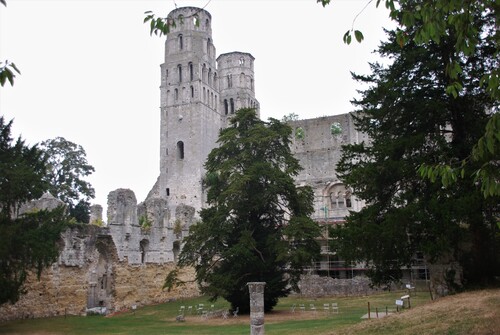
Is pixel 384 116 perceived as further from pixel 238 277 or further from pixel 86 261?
pixel 86 261

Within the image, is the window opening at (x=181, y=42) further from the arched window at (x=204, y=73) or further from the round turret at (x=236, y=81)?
the round turret at (x=236, y=81)

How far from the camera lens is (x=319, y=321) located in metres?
18.1

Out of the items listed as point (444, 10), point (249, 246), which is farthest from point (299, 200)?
point (444, 10)

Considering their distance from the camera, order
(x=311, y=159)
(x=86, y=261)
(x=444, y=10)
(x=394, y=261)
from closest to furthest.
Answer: (x=444, y=10), (x=394, y=261), (x=86, y=261), (x=311, y=159)

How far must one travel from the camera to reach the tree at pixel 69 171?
1753 inches

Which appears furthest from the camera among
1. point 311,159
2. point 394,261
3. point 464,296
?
point 311,159

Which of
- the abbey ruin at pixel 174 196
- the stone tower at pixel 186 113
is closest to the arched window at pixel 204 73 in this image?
the stone tower at pixel 186 113

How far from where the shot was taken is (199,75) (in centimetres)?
5762

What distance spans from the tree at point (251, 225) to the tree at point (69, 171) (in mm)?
25292

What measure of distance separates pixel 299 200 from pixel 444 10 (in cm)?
1577

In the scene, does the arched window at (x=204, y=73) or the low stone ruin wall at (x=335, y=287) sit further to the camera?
the arched window at (x=204, y=73)

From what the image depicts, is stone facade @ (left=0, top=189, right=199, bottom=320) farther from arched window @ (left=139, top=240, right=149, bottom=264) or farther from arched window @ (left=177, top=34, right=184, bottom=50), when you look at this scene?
arched window @ (left=177, top=34, right=184, bottom=50)

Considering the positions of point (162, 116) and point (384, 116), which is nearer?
point (384, 116)

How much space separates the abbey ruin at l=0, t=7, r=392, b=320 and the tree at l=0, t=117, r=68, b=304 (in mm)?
4578
